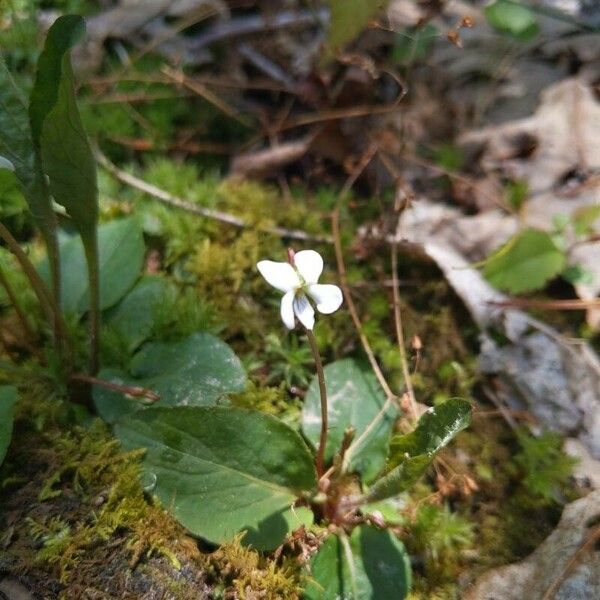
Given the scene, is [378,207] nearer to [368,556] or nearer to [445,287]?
[445,287]

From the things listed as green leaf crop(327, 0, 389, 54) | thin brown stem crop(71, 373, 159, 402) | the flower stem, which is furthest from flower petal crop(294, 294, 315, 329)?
green leaf crop(327, 0, 389, 54)

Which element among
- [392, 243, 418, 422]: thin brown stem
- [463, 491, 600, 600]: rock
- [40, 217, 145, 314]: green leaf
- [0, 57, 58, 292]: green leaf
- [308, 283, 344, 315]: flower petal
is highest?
[0, 57, 58, 292]: green leaf

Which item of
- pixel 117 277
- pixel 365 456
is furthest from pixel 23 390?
pixel 365 456

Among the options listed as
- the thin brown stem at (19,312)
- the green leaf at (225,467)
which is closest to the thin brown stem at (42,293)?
the thin brown stem at (19,312)

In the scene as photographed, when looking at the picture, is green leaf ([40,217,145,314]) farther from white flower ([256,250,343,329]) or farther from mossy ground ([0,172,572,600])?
white flower ([256,250,343,329])

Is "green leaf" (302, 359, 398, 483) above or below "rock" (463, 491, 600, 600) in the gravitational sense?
above

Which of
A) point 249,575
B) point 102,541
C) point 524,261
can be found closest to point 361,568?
point 249,575

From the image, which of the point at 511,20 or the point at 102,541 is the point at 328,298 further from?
the point at 511,20

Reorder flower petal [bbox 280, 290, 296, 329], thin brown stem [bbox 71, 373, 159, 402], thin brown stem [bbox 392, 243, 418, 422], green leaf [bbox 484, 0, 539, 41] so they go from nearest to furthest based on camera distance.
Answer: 1. flower petal [bbox 280, 290, 296, 329]
2. thin brown stem [bbox 71, 373, 159, 402]
3. thin brown stem [bbox 392, 243, 418, 422]
4. green leaf [bbox 484, 0, 539, 41]
